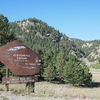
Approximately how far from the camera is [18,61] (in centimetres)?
1017

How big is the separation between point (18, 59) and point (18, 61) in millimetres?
124

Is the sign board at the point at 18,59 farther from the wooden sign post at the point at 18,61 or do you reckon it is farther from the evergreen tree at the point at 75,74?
the evergreen tree at the point at 75,74

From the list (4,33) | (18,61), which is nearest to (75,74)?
(4,33)

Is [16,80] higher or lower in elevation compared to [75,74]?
higher

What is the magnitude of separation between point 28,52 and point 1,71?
433 inches

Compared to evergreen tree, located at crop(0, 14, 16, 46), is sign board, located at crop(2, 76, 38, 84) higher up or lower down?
lower down

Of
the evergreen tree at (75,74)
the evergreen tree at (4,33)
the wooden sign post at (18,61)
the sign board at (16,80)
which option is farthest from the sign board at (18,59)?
the evergreen tree at (75,74)

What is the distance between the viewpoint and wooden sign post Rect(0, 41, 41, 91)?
996 cm

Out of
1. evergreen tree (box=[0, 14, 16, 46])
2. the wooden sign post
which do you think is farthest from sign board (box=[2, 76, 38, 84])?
evergreen tree (box=[0, 14, 16, 46])

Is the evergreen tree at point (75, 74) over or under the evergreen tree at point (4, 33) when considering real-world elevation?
under

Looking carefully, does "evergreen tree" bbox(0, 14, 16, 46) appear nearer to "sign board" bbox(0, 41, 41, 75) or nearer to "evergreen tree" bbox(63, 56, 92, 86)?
"sign board" bbox(0, 41, 41, 75)

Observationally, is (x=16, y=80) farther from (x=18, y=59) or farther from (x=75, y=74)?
(x=75, y=74)

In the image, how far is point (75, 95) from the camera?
9461 mm

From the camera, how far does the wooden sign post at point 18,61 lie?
996 cm
